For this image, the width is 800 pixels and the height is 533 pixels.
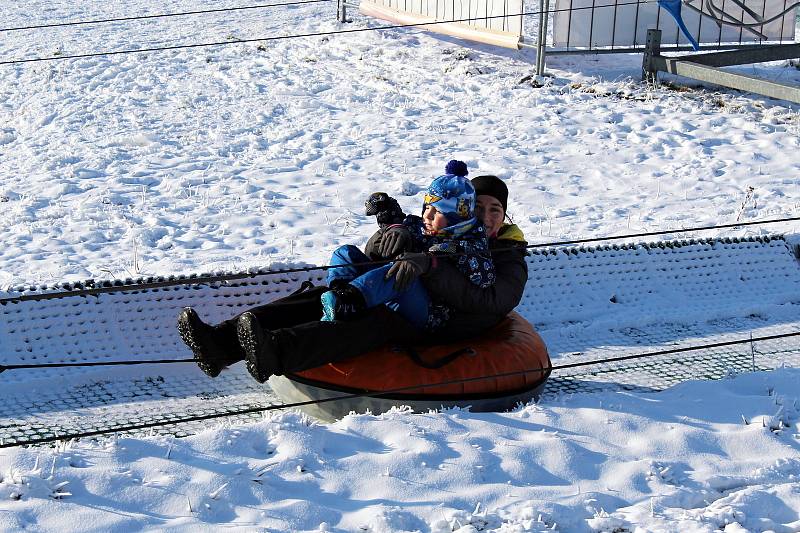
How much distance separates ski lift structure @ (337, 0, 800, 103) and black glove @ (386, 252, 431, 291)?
224 inches

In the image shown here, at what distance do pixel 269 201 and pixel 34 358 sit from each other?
9.79ft

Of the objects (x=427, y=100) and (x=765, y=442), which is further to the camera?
(x=427, y=100)

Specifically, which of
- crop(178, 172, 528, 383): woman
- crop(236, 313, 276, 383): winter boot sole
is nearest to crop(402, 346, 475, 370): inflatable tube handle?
crop(178, 172, 528, 383): woman

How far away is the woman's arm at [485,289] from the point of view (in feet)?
15.0

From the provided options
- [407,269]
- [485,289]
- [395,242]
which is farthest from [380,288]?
[485,289]

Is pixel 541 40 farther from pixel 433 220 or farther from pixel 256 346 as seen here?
pixel 256 346

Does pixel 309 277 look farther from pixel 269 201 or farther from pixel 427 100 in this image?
pixel 427 100

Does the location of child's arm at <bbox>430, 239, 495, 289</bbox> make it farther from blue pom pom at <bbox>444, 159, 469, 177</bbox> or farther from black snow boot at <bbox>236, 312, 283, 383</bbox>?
black snow boot at <bbox>236, 312, 283, 383</bbox>

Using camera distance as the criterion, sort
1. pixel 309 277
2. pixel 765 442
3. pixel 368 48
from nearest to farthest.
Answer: pixel 765 442 → pixel 309 277 → pixel 368 48

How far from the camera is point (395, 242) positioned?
4602 mm

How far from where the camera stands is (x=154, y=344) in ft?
17.2

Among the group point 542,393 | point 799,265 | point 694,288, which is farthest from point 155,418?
point 799,265

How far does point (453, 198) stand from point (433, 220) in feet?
0.44

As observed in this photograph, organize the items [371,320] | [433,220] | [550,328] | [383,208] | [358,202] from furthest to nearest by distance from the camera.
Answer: [358,202] < [550,328] < [383,208] < [433,220] < [371,320]
